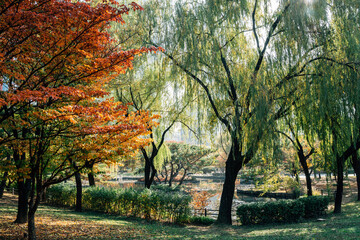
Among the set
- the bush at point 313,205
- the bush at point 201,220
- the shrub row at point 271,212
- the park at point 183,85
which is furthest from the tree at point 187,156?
the park at point 183,85

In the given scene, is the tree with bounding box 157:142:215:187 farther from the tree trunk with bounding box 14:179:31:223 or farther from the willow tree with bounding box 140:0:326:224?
the tree trunk with bounding box 14:179:31:223

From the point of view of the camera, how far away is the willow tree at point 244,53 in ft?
21.7

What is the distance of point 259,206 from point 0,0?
9.69 m

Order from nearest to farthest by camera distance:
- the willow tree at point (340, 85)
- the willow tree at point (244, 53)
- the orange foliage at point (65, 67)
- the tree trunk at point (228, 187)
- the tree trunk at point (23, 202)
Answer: the orange foliage at point (65, 67) < the willow tree at point (340, 85) < the willow tree at point (244, 53) < the tree trunk at point (23, 202) < the tree trunk at point (228, 187)

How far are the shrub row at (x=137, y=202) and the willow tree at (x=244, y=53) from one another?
9.28 feet

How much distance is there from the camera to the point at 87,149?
526 cm

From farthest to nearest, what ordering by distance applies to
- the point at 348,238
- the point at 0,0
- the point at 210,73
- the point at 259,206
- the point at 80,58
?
the point at 259,206 < the point at 210,73 < the point at 348,238 < the point at 80,58 < the point at 0,0

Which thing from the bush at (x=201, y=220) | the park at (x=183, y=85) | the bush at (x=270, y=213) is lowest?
the bush at (x=201, y=220)

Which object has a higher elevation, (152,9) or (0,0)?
(152,9)

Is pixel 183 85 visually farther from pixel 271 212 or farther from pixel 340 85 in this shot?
pixel 271 212

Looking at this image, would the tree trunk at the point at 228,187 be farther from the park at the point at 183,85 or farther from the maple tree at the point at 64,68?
the maple tree at the point at 64,68

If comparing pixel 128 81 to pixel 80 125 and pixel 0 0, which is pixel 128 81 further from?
pixel 0 0

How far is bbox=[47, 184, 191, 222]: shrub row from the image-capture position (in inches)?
414

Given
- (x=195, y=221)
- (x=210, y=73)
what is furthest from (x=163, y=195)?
(x=210, y=73)
